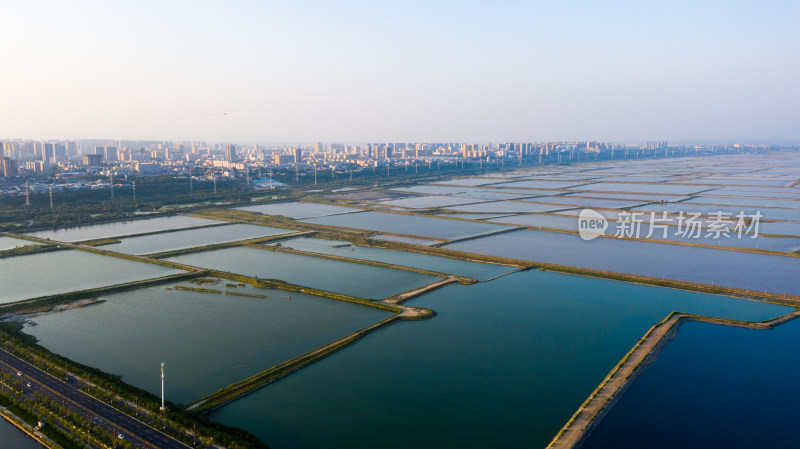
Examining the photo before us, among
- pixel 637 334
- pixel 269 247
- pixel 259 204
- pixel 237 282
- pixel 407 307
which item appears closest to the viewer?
pixel 637 334

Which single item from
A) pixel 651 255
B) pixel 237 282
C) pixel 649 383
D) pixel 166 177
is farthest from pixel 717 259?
pixel 166 177

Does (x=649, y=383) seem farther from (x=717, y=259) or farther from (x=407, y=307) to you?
(x=717, y=259)

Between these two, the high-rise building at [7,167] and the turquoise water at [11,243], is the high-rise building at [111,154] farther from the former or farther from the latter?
the turquoise water at [11,243]

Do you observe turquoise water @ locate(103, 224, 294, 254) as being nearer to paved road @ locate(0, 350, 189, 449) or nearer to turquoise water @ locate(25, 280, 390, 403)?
turquoise water @ locate(25, 280, 390, 403)

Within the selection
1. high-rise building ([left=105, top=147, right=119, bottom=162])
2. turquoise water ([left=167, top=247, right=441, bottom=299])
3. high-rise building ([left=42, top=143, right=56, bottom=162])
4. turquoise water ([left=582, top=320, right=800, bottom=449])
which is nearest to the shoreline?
turquoise water ([left=582, top=320, right=800, bottom=449])

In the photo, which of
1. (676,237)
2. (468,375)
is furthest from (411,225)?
(468,375)
